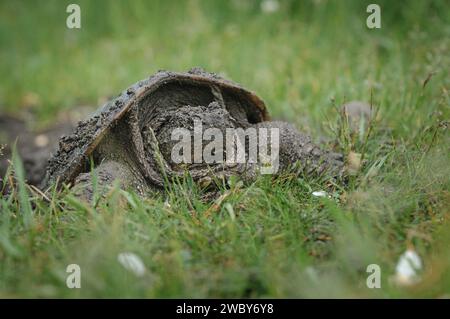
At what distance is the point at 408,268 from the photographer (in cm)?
177

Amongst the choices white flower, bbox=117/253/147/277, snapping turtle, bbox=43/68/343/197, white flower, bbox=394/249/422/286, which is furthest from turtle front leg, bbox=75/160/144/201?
white flower, bbox=394/249/422/286

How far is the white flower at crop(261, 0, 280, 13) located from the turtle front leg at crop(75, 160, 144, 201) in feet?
10.3

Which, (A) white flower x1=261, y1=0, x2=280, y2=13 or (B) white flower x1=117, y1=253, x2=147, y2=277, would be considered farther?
(A) white flower x1=261, y1=0, x2=280, y2=13

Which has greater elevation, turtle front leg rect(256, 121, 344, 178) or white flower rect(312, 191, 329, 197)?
turtle front leg rect(256, 121, 344, 178)

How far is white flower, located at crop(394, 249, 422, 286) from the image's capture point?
5.66 ft

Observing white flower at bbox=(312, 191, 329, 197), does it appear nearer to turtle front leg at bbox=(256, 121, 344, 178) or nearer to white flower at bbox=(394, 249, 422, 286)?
turtle front leg at bbox=(256, 121, 344, 178)

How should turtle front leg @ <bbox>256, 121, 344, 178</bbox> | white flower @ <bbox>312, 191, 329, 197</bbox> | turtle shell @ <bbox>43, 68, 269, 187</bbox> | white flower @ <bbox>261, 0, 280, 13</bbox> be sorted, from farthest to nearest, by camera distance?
1. white flower @ <bbox>261, 0, 280, 13</bbox>
2. turtle front leg @ <bbox>256, 121, 344, 178</bbox>
3. turtle shell @ <bbox>43, 68, 269, 187</bbox>
4. white flower @ <bbox>312, 191, 329, 197</bbox>

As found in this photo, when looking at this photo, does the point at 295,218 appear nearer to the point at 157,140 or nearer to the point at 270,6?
the point at 157,140

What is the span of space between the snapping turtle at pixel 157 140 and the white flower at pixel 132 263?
1.95ft

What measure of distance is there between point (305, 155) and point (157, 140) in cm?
68

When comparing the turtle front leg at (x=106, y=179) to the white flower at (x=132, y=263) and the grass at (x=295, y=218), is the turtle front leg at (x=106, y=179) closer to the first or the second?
the grass at (x=295, y=218)

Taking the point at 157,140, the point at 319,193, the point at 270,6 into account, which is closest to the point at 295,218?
the point at 319,193

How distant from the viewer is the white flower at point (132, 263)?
1748 millimetres
